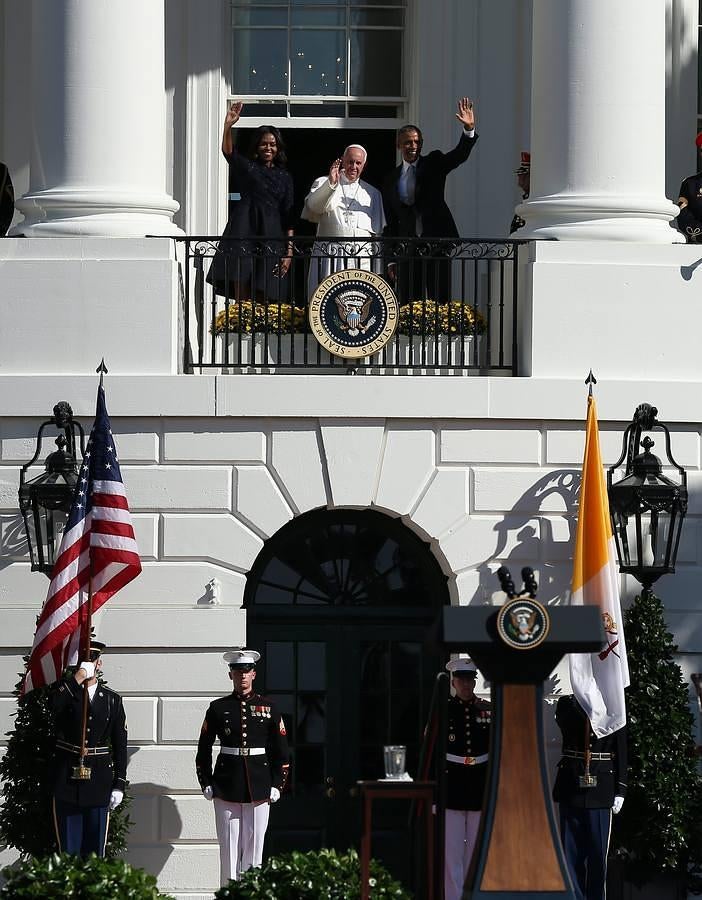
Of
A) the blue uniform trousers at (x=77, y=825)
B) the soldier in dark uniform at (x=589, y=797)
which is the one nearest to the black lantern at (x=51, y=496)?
the blue uniform trousers at (x=77, y=825)

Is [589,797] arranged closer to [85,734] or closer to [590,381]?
[590,381]

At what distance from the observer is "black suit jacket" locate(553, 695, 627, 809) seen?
16.5m

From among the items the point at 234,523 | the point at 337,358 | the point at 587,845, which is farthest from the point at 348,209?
the point at 587,845

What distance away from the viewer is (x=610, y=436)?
1762 centimetres

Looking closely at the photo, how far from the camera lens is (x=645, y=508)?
56.0 feet

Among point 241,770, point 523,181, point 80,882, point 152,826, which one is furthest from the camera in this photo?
point 523,181

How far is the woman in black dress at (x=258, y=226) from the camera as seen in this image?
1812cm

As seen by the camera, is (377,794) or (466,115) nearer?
(377,794)

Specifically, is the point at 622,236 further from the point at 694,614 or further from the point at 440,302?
the point at 694,614

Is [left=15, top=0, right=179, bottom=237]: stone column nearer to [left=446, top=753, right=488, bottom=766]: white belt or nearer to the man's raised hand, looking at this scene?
the man's raised hand

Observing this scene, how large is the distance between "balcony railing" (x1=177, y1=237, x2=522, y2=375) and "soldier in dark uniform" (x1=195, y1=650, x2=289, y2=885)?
274cm

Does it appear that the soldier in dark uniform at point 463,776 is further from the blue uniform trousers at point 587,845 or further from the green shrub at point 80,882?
the green shrub at point 80,882

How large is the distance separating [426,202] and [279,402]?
2504mm

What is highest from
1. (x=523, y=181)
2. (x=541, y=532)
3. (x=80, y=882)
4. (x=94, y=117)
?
(x=94, y=117)
